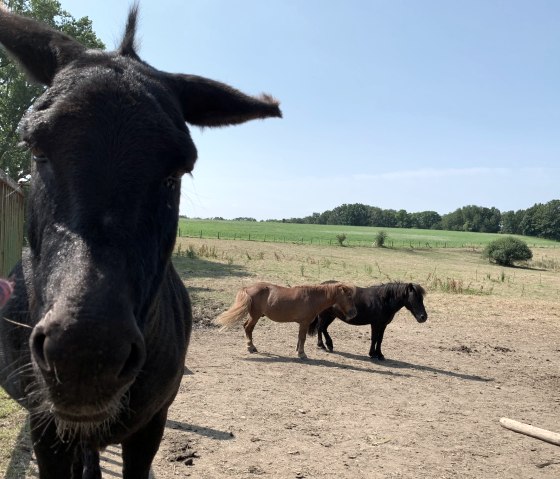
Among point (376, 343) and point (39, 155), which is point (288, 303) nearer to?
point (376, 343)

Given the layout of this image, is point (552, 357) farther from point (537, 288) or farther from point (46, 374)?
point (537, 288)

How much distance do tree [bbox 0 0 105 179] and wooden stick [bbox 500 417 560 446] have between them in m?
15.7

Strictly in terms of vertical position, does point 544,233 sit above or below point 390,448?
above

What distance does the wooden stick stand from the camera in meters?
5.22

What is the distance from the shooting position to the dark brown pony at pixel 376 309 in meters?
10.3

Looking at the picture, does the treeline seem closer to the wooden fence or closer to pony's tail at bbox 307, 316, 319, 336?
pony's tail at bbox 307, 316, 319, 336

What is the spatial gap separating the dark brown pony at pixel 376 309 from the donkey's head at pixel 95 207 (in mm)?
8634

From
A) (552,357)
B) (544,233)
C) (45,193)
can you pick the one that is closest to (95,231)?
(45,193)

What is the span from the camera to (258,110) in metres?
2.69

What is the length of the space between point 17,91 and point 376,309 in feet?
59.4

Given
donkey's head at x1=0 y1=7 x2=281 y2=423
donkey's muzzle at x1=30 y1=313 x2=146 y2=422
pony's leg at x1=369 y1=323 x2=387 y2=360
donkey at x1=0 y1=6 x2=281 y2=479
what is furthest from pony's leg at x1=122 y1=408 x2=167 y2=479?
pony's leg at x1=369 y1=323 x2=387 y2=360

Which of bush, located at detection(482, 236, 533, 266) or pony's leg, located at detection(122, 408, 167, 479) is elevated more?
bush, located at detection(482, 236, 533, 266)

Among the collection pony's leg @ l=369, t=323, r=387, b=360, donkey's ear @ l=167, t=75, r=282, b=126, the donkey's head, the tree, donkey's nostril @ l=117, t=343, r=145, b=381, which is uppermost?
the tree

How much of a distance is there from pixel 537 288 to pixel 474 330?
48.1 feet
